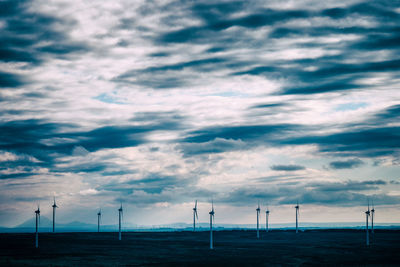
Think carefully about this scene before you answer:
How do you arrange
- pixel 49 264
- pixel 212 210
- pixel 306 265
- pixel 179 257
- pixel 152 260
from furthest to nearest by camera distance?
pixel 212 210 < pixel 179 257 < pixel 152 260 < pixel 306 265 < pixel 49 264

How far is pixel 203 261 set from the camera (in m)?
94.8

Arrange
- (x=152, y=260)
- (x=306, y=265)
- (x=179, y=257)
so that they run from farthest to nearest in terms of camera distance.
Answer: (x=179, y=257) < (x=152, y=260) < (x=306, y=265)

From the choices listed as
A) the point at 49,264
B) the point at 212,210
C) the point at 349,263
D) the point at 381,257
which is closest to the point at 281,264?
the point at 349,263

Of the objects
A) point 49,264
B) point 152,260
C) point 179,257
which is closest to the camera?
point 49,264

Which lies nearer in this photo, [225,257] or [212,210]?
[225,257]

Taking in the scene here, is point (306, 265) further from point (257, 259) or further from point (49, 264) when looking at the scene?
point (49, 264)

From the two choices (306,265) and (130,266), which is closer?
(130,266)

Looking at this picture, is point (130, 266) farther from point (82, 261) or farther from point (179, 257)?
point (179, 257)

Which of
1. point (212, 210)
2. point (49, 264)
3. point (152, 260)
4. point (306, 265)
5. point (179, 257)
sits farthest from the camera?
point (212, 210)

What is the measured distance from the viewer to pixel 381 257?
358 feet

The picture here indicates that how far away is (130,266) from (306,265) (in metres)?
33.1

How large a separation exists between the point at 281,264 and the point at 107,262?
109ft

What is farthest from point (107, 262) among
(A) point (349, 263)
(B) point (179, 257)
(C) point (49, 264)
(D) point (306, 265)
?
(A) point (349, 263)

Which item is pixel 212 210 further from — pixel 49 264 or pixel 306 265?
pixel 49 264
